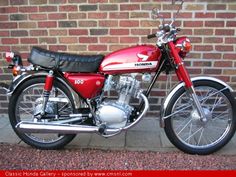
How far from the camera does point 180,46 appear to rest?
321 cm

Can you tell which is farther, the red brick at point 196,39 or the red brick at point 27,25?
the red brick at point 27,25

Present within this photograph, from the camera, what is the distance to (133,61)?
320 centimetres

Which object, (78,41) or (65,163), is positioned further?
(78,41)

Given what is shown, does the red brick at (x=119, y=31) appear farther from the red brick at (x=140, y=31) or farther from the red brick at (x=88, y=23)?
the red brick at (x=88, y=23)

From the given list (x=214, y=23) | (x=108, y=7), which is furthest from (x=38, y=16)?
(x=214, y=23)

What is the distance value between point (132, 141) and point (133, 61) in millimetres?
972

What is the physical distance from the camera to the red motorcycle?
3234mm

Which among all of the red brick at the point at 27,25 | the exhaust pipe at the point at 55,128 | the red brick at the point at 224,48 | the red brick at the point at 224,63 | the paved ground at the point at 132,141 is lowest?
the paved ground at the point at 132,141

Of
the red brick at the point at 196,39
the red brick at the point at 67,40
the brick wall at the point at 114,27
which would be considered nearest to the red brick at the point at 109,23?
the brick wall at the point at 114,27

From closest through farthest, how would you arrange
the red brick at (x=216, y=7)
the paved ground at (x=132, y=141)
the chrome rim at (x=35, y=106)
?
the chrome rim at (x=35, y=106) < the paved ground at (x=132, y=141) < the red brick at (x=216, y=7)

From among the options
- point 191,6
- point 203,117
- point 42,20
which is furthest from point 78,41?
point 203,117

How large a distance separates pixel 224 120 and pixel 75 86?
168cm

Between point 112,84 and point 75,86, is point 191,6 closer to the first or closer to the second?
point 112,84

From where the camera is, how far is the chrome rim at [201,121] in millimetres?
3371
